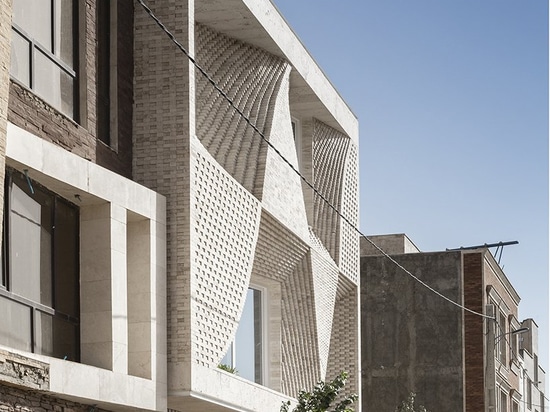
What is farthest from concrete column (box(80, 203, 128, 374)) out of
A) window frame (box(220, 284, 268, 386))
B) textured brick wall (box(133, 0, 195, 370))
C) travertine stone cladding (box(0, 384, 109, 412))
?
window frame (box(220, 284, 268, 386))

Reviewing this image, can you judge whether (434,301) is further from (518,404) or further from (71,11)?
(71,11)

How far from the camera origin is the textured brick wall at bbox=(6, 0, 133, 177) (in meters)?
17.8

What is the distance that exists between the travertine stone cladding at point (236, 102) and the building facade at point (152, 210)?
4cm

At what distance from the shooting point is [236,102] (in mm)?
25297

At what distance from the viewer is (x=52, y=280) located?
18.6m

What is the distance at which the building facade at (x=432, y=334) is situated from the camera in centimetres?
4194

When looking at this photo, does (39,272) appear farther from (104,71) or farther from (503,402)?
(503,402)

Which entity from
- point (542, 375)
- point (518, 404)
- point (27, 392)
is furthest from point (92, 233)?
point (542, 375)

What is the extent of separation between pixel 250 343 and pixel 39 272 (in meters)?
9.24

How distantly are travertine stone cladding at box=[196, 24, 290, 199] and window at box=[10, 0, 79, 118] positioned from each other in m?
4.46

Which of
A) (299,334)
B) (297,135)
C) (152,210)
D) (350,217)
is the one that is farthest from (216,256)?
(350,217)

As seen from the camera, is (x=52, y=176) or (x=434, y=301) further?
(x=434, y=301)

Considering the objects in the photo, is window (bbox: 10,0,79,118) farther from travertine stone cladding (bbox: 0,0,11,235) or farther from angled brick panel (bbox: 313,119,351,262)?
angled brick panel (bbox: 313,119,351,262)

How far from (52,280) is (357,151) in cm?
1516
